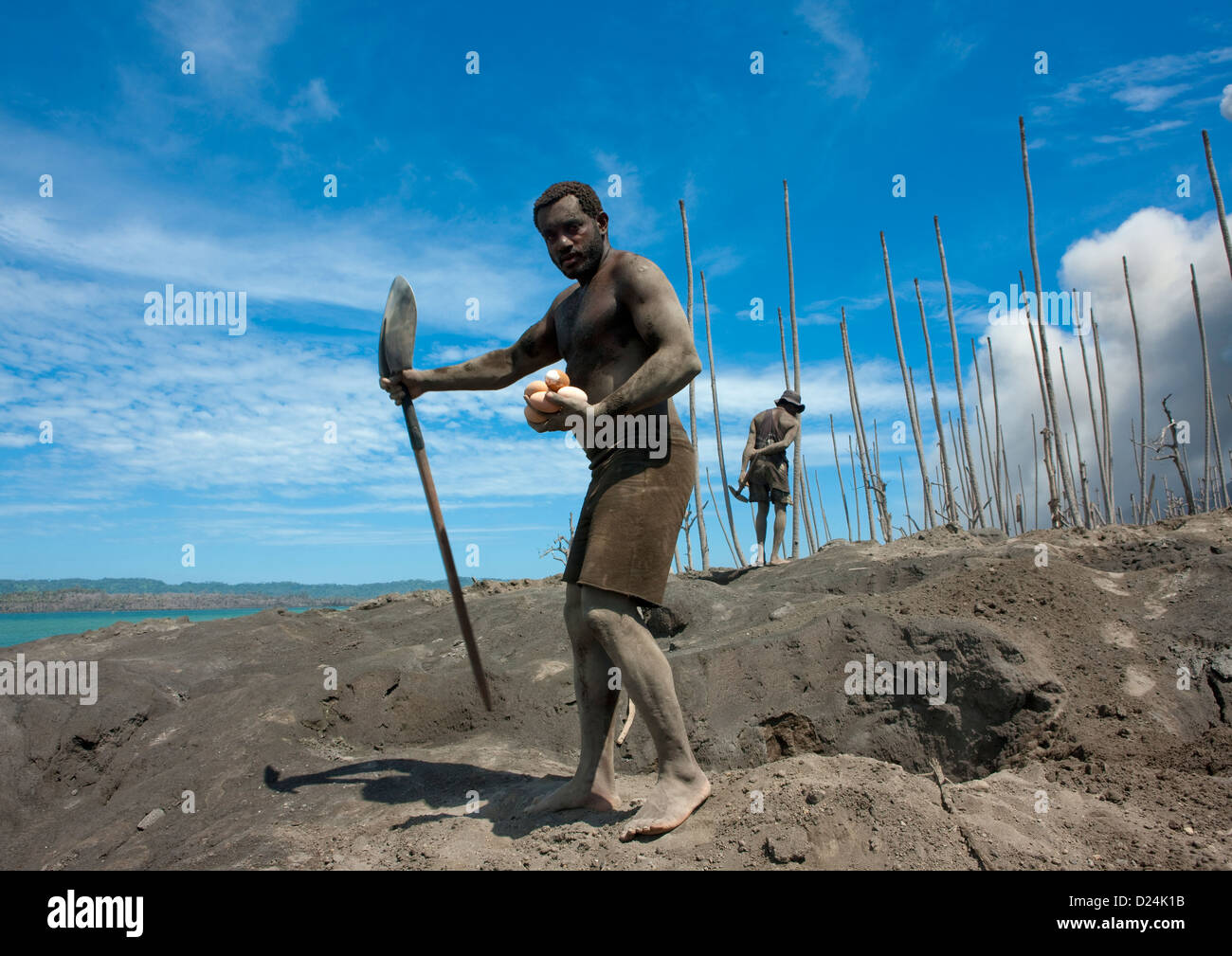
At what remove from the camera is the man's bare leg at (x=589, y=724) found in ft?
8.67

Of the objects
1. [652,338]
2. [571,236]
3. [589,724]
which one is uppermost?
[571,236]

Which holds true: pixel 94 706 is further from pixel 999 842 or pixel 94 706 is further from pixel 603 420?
pixel 999 842

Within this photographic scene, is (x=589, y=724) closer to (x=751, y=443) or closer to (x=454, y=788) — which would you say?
(x=454, y=788)

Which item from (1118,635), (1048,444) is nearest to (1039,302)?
(1048,444)

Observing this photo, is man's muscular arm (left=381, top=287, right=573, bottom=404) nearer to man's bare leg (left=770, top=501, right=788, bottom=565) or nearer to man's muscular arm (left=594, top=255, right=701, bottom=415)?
man's muscular arm (left=594, top=255, right=701, bottom=415)

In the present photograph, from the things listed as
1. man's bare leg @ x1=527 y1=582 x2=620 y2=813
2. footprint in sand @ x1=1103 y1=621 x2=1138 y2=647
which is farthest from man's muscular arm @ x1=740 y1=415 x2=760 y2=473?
man's bare leg @ x1=527 y1=582 x2=620 y2=813

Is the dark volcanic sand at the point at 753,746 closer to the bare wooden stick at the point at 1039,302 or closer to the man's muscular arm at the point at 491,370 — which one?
the man's muscular arm at the point at 491,370

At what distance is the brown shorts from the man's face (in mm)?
760

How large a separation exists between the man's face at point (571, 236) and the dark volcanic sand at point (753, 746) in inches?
76.8

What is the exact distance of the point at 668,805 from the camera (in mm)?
2332

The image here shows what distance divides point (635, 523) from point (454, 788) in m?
1.67
